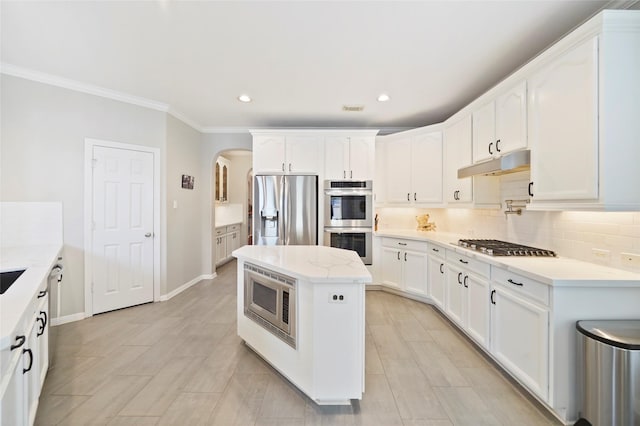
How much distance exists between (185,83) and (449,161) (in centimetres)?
332

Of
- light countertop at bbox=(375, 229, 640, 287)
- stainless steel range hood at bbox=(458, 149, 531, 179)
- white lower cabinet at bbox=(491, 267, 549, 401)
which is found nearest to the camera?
light countertop at bbox=(375, 229, 640, 287)

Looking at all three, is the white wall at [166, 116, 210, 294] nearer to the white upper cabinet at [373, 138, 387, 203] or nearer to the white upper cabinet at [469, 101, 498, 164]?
the white upper cabinet at [373, 138, 387, 203]

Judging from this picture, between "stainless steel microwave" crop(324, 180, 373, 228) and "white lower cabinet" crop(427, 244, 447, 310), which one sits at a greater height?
"stainless steel microwave" crop(324, 180, 373, 228)

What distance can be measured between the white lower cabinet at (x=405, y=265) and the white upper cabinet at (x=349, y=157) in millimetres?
1107

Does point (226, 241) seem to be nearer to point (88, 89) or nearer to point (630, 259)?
point (88, 89)

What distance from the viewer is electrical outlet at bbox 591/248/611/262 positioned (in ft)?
6.32

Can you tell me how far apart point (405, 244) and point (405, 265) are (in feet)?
0.96

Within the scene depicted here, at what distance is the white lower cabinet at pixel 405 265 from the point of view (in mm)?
3637

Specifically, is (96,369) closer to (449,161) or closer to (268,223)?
(268,223)

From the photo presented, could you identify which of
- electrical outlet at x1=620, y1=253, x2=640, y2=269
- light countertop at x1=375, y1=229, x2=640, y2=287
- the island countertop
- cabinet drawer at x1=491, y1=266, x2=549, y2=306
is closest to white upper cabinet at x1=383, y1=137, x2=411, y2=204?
light countertop at x1=375, y1=229, x2=640, y2=287

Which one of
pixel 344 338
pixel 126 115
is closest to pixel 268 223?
pixel 126 115

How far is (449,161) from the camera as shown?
140 inches

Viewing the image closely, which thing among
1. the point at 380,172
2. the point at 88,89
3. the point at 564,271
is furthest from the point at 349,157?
the point at 88,89

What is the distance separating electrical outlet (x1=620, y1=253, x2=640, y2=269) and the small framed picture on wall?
483 cm
